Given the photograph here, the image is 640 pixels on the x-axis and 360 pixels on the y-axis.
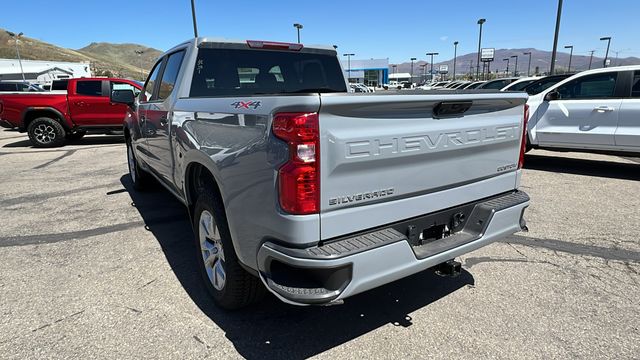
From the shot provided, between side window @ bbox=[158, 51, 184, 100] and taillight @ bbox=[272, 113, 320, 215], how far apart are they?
2240 millimetres

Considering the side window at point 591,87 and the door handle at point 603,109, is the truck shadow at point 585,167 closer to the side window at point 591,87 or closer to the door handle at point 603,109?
the door handle at point 603,109

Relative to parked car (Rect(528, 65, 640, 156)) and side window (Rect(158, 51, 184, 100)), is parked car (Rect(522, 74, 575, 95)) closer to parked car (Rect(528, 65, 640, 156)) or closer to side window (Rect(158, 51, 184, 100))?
parked car (Rect(528, 65, 640, 156))

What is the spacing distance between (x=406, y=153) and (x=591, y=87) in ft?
21.9

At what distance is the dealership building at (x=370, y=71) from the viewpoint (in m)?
85.4

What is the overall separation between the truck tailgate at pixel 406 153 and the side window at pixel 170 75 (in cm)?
235

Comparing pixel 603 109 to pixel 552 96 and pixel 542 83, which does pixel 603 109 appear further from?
pixel 542 83

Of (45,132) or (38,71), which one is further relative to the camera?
(38,71)


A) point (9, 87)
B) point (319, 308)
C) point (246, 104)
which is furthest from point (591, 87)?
point (9, 87)

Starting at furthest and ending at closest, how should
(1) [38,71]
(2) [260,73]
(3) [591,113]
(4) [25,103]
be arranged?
(1) [38,71]
(4) [25,103]
(3) [591,113]
(2) [260,73]

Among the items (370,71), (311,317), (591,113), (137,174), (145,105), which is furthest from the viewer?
(370,71)

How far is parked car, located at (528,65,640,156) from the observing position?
6605 mm

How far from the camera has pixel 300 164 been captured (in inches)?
76.9

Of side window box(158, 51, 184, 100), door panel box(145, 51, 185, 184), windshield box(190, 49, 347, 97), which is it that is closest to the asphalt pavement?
door panel box(145, 51, 185, 184)

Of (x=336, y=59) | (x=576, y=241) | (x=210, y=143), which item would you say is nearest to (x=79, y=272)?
(x=210, y=143)
